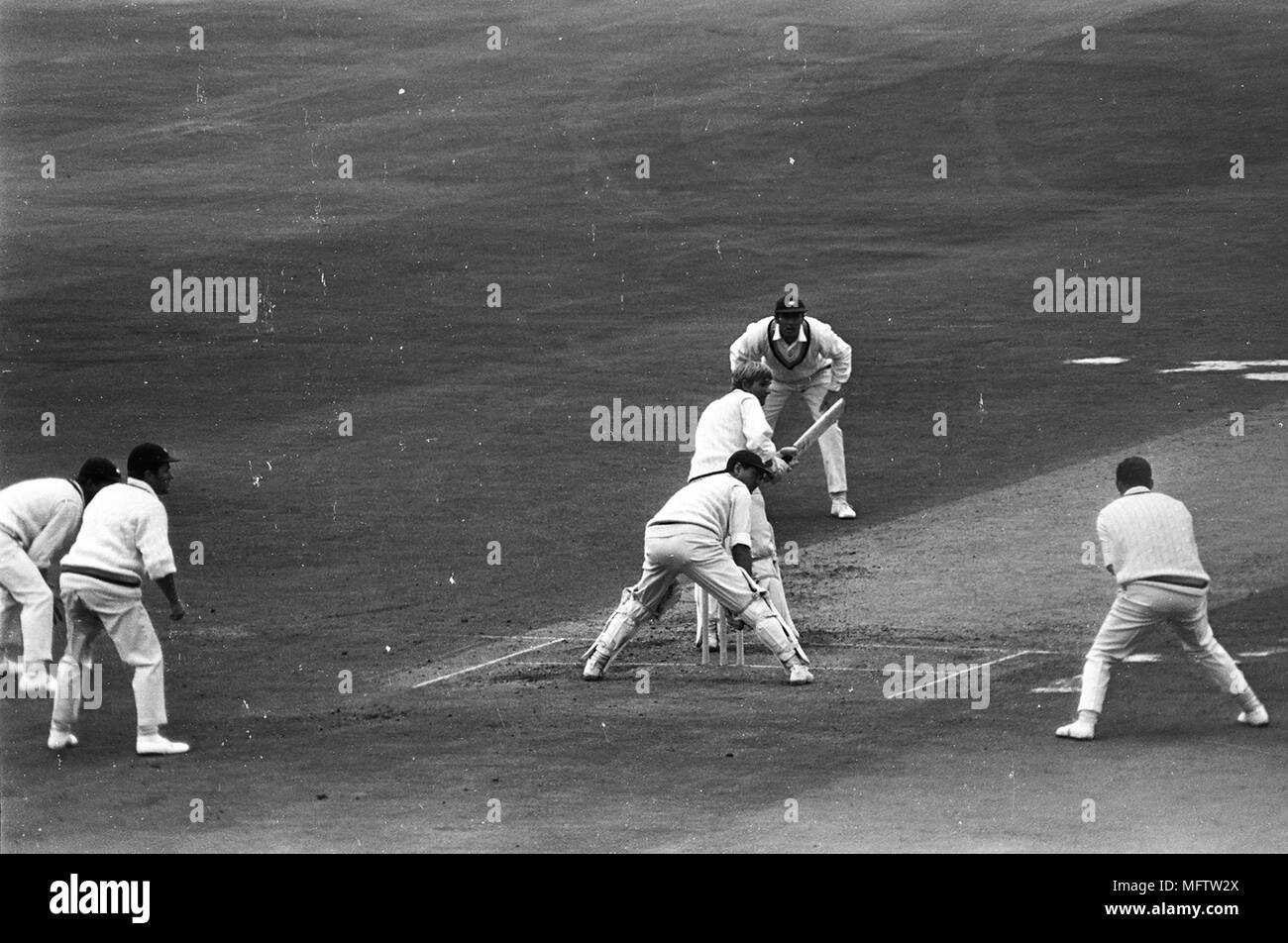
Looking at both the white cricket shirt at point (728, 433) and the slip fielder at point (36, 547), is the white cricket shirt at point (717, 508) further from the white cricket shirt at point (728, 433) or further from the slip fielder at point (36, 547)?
the slip fielder at point (36, 547)

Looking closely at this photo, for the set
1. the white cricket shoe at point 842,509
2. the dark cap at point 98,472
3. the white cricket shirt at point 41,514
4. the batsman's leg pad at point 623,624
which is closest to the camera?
the dark cap at point 98,472

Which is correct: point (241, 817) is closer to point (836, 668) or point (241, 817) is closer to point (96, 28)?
point (836, 668)

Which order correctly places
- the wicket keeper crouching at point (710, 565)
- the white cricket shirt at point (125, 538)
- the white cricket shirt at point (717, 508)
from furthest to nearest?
the white cricket shirt at point (717, 508) → the wicket keeper crouching at point (710, 565) → the white cricket shirt at point (125, 538)

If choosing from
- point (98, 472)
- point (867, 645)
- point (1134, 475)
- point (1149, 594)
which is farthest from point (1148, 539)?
point (98, 472)

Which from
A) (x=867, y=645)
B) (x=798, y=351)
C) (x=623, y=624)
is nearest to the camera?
(x=623, y=624)

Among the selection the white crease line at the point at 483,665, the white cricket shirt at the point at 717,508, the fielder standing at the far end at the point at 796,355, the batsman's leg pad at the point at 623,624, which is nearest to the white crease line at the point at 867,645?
the white crease line at the point at 483,665

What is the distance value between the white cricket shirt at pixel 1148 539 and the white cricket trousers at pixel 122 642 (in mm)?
6388

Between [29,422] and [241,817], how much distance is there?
1265cm

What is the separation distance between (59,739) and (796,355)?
329 inches

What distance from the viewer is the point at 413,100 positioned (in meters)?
35.4

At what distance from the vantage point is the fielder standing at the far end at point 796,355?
1905 cm

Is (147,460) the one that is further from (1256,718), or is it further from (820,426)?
(1256,718)

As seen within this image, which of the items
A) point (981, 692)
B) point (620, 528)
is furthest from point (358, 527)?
point (981, 692)

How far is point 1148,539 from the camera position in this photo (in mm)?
13336
